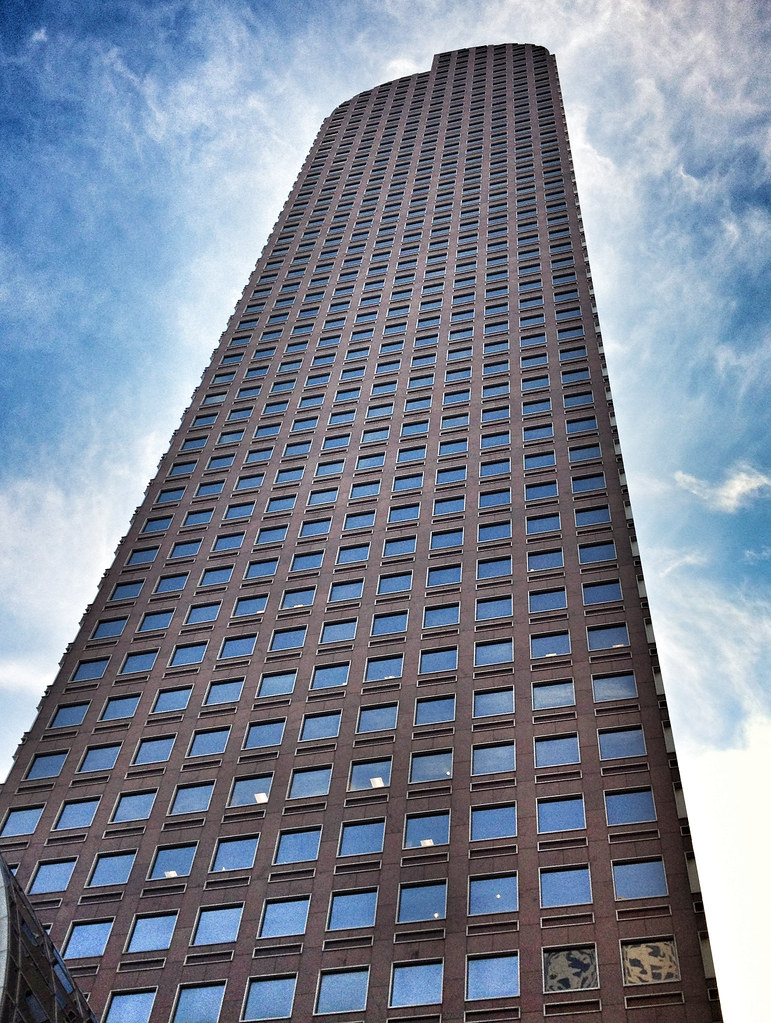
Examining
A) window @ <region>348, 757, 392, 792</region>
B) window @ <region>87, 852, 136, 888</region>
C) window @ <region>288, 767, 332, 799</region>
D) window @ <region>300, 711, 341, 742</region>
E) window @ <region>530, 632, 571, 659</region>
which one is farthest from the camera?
window @ <region>530, 632, 571, 659</region>

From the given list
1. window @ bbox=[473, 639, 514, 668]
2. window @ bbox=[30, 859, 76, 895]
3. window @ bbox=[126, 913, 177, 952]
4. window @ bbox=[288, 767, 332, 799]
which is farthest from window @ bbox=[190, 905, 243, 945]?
window @ bbox=[473, 639, 514, 668]

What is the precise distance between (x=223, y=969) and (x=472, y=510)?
2913cm

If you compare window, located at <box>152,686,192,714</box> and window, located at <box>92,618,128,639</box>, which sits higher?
window, located at <box>92,618,128,639</box>

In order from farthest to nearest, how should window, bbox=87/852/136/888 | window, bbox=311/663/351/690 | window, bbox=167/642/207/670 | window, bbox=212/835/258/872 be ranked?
1. window, bbox=167/642/207/670
2. window, bbox=311/663/351/690
3. window, bbox=87/852/136/888
4. window, bbox=212/835/258/872

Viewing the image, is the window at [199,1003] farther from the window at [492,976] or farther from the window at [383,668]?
the window at [383,668]

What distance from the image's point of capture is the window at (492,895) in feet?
131

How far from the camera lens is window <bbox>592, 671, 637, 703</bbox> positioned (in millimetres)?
47281

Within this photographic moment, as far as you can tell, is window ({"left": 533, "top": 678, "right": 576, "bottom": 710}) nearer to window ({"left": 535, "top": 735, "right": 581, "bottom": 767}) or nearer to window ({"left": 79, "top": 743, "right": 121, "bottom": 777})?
window ({"left": 535, "top": 735, "right": 581, "bottom": 767})

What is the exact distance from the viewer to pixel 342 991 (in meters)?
38.5

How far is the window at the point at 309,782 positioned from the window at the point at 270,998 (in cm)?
850

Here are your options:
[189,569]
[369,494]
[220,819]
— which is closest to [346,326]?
[369,494]

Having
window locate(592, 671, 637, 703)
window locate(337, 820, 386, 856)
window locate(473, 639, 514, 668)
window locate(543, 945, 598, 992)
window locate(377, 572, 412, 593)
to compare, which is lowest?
window locate(543, 945, 598, 992)

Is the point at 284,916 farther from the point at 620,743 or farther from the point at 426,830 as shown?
the point at 620,743

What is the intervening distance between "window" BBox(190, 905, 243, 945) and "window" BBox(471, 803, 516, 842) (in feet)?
32.4
